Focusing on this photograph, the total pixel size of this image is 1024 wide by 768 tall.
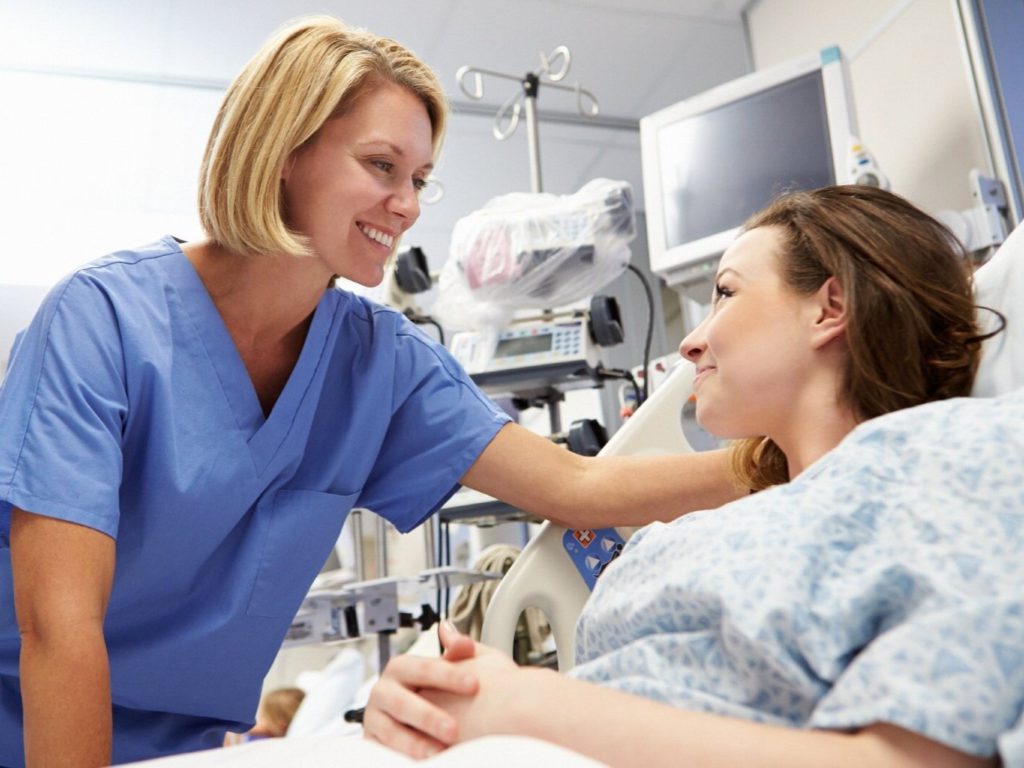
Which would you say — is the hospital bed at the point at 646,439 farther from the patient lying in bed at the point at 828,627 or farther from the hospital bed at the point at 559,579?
the patient lying in bed at the point at 828,627

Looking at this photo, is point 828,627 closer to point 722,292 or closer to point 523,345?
point 722,292

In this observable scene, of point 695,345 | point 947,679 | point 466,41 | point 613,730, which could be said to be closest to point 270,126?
point 695,345

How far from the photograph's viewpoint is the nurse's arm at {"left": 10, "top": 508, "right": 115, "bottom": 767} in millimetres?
938

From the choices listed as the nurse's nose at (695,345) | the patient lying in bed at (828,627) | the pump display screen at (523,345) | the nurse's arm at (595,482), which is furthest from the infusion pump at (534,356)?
the patient lying in bed at (828,627)

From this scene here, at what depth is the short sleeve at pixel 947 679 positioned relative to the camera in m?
0.56

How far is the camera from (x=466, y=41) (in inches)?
140

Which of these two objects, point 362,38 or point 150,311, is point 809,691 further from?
point 362,38

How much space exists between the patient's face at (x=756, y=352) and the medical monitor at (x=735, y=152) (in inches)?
52.9

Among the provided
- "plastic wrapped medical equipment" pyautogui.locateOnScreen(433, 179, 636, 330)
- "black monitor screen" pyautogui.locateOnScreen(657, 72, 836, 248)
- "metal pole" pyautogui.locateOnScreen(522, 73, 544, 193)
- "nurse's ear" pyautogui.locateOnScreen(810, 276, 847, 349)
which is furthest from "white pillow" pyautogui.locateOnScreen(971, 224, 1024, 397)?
"metal pole" pyautogui.locateOnScreen(522, 73, 544, 193)

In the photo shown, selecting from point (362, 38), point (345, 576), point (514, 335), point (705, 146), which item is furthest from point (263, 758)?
point (345, 576)

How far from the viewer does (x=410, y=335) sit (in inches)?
57.6

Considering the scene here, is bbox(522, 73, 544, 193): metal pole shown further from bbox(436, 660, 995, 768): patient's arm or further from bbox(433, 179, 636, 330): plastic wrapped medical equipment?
bbox(436, 660, 995, 768): patient's arm

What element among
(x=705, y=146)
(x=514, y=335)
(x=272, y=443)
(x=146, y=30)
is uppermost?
(x=146, y=30)

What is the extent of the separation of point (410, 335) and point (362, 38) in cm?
44
